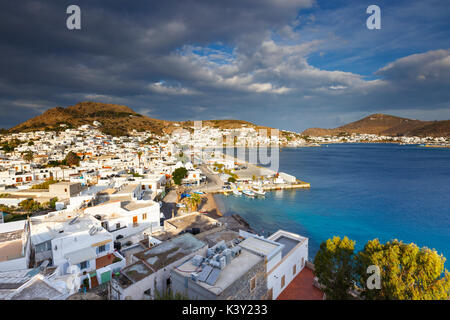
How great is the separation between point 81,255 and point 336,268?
12.2 meters

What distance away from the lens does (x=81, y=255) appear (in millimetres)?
11508

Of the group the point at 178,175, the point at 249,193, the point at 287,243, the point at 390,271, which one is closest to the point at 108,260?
the point at 287,243

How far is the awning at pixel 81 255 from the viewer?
11.2 meters

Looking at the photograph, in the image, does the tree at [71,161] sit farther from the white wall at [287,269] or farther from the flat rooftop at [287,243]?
the white wall at [287,269]

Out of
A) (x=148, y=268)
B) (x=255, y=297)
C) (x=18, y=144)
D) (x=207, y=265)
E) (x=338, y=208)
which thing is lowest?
(x=338, y=208)

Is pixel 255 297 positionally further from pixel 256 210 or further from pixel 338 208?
pixel 338 208

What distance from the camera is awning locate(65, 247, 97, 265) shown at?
36.7 feet

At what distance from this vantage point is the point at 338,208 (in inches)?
1284

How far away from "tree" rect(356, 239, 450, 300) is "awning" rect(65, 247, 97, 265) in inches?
496

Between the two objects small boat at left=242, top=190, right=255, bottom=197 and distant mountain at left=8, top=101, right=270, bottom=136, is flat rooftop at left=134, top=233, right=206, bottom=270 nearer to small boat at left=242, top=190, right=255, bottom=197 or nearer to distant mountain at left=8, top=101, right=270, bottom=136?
small boat at left=242, top=190, right=255, bottom=197

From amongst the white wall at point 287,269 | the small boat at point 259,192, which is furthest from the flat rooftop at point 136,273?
the small boat at point 259,192

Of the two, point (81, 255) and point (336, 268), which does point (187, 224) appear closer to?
point (81, 255)
